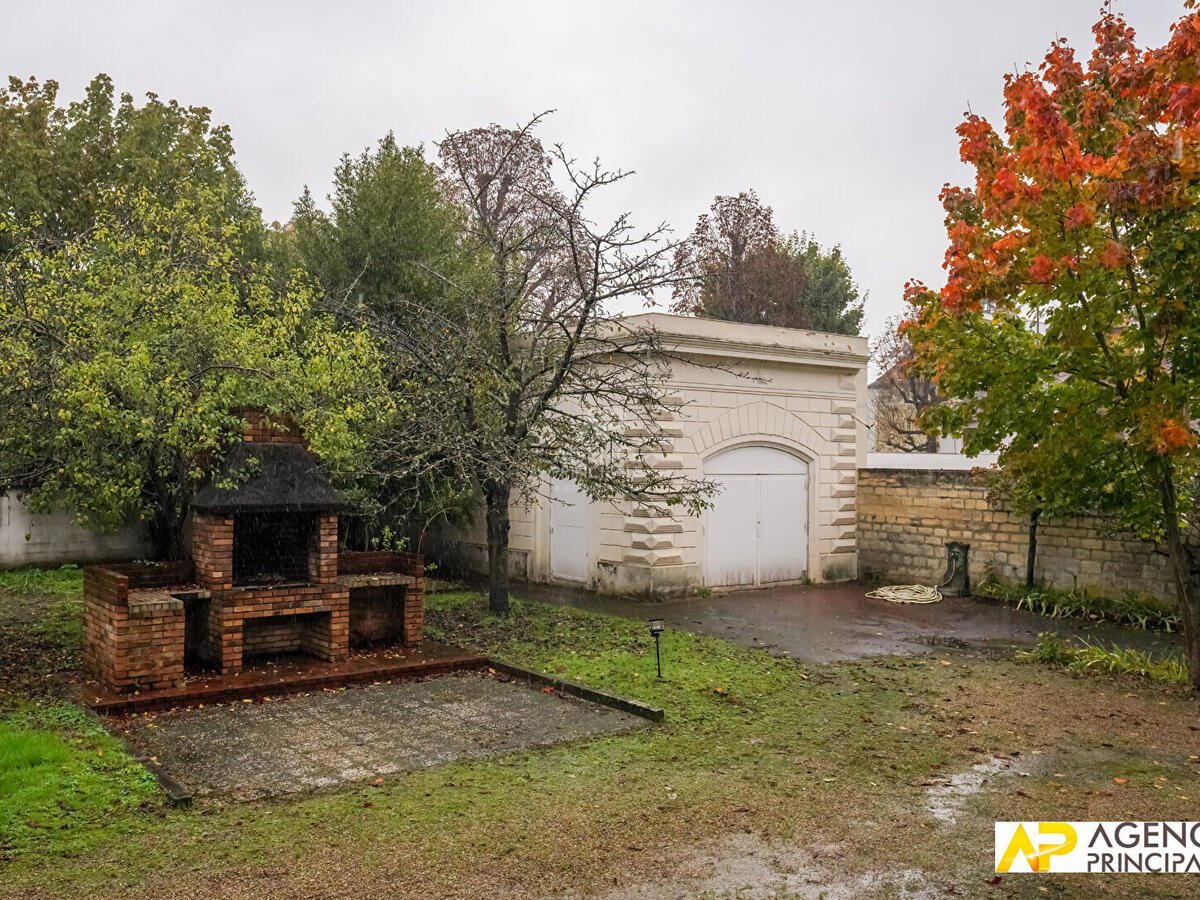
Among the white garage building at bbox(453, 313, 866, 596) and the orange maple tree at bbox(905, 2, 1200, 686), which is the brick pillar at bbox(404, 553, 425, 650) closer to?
the white garage building at bbox(453, 313, 866, 596)

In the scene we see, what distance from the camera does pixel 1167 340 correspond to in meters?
8.02

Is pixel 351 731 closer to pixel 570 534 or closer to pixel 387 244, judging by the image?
pixel 570 534

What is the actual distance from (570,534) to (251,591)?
735 cm

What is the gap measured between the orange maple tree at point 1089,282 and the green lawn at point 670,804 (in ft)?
7.17

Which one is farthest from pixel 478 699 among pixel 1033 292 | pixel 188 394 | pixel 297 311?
pixel 1033 292

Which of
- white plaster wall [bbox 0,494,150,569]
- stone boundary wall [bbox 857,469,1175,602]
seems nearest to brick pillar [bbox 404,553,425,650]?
stone boundary wall [bbox 857,469,1175,602]

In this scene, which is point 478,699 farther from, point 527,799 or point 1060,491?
point 1060,491

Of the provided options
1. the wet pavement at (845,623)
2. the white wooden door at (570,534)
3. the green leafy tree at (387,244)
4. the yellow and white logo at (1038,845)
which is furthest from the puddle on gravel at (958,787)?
the green leafy tree at (387,244)

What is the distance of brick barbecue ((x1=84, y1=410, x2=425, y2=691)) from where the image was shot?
797cm

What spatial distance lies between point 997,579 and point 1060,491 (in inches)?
177

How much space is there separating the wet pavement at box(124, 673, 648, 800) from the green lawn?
0.98 feet

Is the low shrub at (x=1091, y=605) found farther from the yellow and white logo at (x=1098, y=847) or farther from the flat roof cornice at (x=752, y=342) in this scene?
the yellow and white logo at (x=1098, y=847)

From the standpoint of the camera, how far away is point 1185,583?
895 centimetres

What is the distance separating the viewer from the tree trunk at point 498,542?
38.4 feet
